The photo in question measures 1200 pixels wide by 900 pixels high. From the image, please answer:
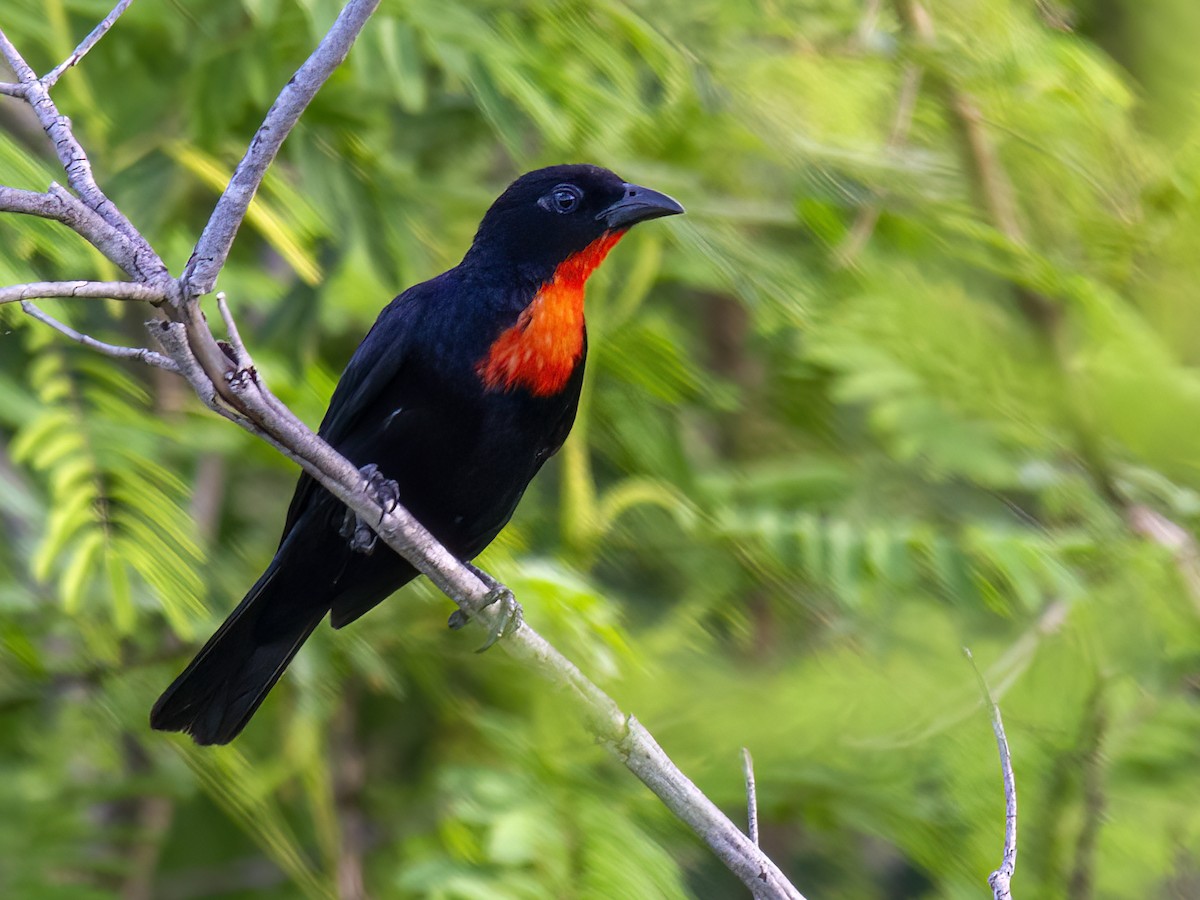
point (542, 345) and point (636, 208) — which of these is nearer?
point (542, 345)

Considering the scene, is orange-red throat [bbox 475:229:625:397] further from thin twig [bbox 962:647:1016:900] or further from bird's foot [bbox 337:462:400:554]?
thin twig [bbox 962:647:1016:900]

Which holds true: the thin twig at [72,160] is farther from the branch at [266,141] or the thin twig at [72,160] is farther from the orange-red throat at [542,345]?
the orange-red throat at [542,345]

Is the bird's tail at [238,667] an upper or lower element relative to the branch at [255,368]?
lower

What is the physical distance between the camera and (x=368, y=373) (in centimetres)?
343

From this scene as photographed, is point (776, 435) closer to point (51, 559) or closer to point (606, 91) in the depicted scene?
point (606, 91)

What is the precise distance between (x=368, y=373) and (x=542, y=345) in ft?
1.35

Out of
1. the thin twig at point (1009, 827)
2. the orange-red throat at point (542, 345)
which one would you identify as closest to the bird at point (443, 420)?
the orange-red throat at point (542, 345)

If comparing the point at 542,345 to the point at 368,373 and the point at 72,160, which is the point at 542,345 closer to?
the point at 368,373

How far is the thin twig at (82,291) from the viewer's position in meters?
1.84

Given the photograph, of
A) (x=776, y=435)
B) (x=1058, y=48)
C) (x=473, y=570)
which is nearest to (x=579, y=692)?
(x=473, y=570)

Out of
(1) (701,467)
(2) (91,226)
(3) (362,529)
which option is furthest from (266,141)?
(1) (701,467)

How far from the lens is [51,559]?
3369mm

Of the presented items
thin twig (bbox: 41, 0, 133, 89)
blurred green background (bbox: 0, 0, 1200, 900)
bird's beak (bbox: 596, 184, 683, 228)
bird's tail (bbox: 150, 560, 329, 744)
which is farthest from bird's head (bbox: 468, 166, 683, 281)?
thin twig (bbox: 41, 0, 133, 89)

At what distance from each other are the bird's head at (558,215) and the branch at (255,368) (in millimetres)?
1127
